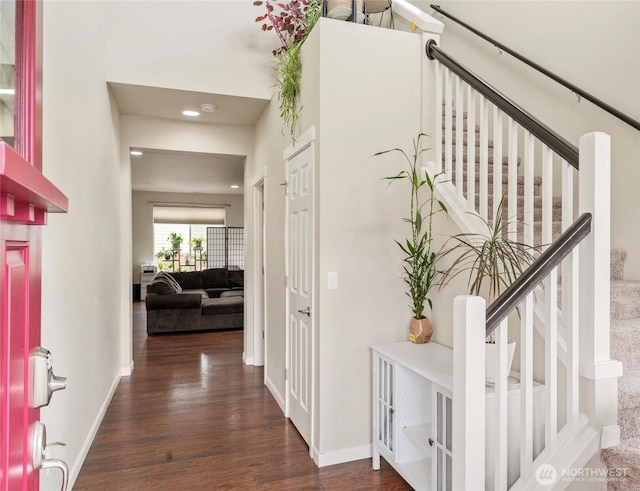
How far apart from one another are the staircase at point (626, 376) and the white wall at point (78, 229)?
2.23 m

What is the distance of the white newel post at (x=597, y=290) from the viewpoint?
160cm

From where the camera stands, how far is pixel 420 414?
238cm

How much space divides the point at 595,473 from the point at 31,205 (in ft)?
6.75

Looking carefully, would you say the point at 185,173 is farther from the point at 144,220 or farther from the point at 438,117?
the point at 438,117

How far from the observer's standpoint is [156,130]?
14.5ft

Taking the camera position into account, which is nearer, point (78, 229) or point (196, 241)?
point (78, 229)

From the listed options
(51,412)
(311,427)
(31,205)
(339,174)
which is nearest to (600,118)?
(339,174)

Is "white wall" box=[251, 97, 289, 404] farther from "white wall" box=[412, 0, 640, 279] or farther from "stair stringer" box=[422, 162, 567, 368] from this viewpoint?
"white wall" box=[412, 0, 640, 279]

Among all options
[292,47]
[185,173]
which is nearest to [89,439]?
[292,47]

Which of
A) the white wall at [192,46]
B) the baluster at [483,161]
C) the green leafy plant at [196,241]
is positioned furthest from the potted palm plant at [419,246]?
the green leafy plant at [196,241]

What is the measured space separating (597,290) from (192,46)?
11.3ft

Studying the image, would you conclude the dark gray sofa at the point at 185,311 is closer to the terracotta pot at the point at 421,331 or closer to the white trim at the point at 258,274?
the white trim at the point at 258,274

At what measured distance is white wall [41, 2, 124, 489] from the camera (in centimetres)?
198

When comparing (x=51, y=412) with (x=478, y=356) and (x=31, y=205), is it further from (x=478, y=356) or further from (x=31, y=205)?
(x=478, y=356)
